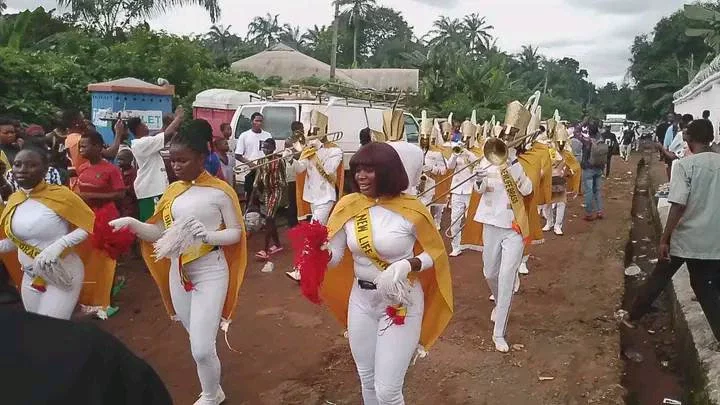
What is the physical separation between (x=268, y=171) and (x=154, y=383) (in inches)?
300

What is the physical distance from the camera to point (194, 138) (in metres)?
4.34

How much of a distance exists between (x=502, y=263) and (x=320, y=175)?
3.50 m

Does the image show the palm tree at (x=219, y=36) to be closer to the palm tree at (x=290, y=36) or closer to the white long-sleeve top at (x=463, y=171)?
the palm tree at (x=290, y=36)

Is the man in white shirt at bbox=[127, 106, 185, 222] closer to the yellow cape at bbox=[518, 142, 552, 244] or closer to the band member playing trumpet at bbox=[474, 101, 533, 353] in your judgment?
the band member playing trumpet at bbox=[474, 101, 533, 353]

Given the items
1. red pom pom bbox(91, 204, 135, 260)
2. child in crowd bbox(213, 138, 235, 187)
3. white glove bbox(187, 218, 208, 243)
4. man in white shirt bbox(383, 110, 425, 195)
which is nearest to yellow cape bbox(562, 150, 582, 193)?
man in white shirt bbox(383, 110, 425, 195)

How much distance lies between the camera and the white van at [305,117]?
11609 millimetres

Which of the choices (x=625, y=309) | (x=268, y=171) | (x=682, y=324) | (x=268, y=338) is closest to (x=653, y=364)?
(x=682, y=324)

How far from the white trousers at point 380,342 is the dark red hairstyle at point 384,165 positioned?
0.58 meters

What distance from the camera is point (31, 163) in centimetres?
442

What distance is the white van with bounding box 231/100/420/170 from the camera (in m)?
11.6

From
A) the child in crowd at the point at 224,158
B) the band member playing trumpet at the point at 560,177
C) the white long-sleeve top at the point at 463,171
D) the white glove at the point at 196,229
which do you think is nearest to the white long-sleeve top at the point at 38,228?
the white glove at the point at 196,229

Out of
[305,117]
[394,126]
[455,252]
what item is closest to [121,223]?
[394,126]

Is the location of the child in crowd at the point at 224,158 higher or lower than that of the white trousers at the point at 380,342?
higher

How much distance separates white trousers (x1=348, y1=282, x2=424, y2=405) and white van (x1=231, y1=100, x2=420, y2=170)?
7.26 m
